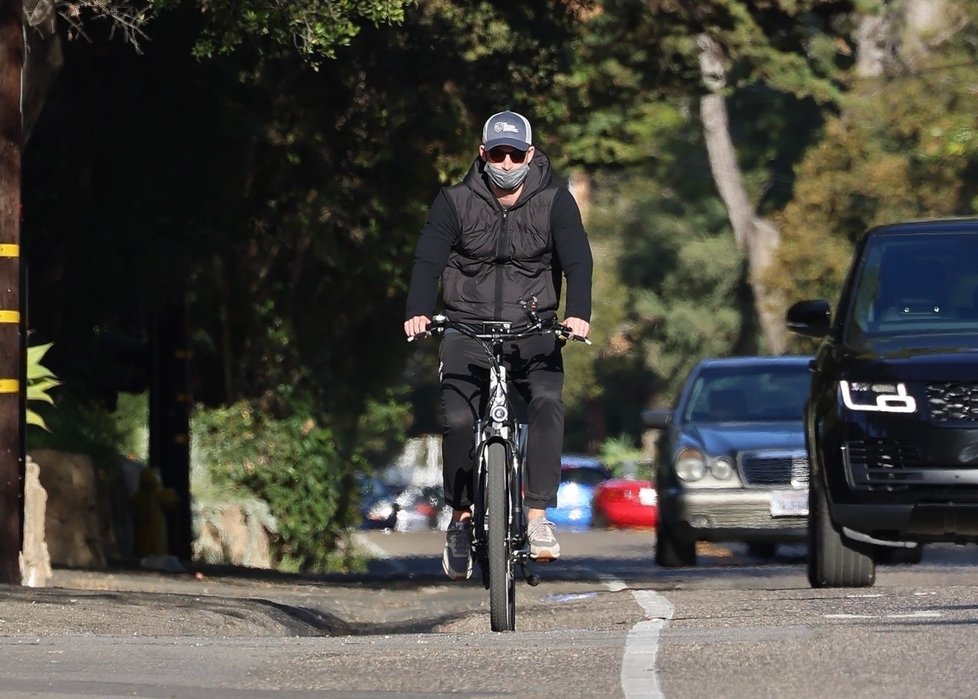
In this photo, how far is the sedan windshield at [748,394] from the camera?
18906 mm

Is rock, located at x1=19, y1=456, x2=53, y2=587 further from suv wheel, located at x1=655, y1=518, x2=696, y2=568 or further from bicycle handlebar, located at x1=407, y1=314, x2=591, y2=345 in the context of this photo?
bicycle handlebar, located at x1=407, y1=314, x2=591, y2=345

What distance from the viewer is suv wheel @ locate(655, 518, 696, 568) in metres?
18.2

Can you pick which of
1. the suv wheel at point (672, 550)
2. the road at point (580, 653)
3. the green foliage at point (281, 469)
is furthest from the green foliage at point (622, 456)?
the road at point (580, 653)

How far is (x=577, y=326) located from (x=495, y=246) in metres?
0.53

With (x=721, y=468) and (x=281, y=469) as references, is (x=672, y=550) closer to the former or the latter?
(x=721, y=468)

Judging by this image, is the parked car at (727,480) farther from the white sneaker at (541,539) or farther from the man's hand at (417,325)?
the man's hand at (417,325)

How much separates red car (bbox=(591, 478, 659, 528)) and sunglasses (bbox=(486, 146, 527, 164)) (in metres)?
30.6

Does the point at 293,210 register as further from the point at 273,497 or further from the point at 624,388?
the point at 624,388

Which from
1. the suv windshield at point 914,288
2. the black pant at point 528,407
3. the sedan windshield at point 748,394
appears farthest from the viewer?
the sedan windshield at point 748,394

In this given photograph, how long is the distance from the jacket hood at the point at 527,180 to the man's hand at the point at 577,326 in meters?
0.58

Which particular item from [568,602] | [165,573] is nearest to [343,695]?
[568,602]


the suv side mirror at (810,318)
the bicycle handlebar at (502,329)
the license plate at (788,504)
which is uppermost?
the suv side mirror at (810,318)

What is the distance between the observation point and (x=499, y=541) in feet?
31.9

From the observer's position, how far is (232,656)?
8.66 metres
